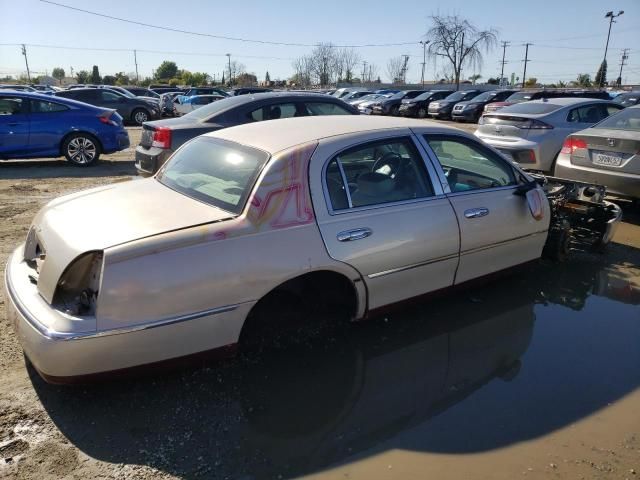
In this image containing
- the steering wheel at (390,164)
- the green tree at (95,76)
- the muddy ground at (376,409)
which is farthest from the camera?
the green tree at (95,76)

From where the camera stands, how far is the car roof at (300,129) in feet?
11.2

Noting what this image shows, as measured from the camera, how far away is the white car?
23297 mm

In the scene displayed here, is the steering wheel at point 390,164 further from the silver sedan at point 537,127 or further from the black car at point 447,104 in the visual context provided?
the black car at point 447,104

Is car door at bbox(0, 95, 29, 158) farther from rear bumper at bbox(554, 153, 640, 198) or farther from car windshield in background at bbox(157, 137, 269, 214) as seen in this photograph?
rear bumper at bbox(554, 153, 640, 198)

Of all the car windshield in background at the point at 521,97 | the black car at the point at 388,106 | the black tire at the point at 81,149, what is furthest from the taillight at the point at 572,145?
the black car at the point at 388,106

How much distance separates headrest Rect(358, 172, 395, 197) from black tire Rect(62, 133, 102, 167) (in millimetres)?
8827

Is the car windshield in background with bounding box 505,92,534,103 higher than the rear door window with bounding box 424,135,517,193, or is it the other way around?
the car windshield in background with bounding box 505,92,534,103

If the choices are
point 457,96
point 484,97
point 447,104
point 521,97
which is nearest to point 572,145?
point 521,97

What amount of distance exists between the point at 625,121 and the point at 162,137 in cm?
650

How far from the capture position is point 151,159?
7.50 m

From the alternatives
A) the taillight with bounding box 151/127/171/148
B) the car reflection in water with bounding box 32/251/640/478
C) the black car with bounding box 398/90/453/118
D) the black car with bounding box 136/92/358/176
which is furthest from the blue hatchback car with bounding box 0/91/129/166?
the black car with bounding box 398/90/453/118

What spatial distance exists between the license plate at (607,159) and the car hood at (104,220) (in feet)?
18.4

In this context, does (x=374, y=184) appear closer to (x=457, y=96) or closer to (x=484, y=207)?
(x=484, y=207)

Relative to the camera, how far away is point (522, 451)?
102 inches
